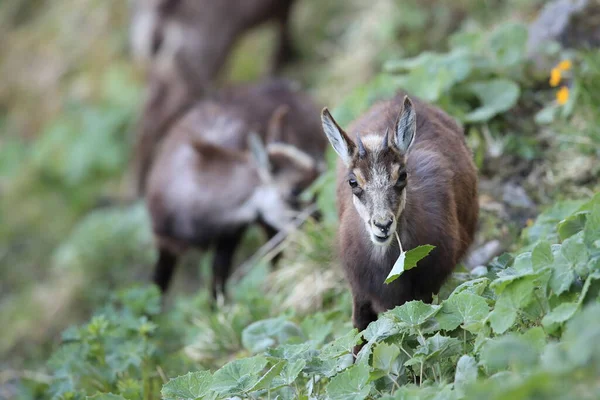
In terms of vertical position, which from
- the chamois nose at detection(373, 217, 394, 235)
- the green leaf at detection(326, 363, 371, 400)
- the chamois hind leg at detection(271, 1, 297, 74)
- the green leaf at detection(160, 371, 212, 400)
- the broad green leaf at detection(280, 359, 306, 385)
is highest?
the chamois hind leg at detection(271, 1, 297, 74)

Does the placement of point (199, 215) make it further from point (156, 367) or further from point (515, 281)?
point (515, 281)

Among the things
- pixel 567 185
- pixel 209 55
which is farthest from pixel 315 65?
pixel 567 185

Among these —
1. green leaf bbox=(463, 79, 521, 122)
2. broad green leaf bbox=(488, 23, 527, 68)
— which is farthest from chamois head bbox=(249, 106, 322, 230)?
broad green leaf bbox=(488, 23, 527, 68)

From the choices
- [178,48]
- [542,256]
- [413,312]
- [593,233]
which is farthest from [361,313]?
[178,48]

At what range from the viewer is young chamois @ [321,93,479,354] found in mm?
3383

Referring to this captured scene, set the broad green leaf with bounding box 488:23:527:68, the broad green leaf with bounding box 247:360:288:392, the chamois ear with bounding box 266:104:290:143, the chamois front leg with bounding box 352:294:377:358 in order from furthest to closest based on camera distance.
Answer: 1. the chamois ear with bounding box 266:104:290:143
2. the broad green leaf with bounding box 488:23:527:68
3. the chamois front leg with bounding box 352:294:377:358
4. the broad green leaf with bounding box 247:360:288:392

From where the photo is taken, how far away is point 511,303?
3.10m

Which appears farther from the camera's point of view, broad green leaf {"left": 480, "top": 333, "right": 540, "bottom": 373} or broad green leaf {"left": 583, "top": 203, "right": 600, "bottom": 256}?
broad green leaf {"left": 583, "top": 203, "right": 600, "bottom": 256}

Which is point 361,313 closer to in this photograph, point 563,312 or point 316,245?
point 563,312

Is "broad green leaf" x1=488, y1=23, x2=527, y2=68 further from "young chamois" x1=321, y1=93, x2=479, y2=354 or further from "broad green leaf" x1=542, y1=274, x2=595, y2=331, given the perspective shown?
"broad green leaf" x1=542, y1=274, x2=595, y2=331

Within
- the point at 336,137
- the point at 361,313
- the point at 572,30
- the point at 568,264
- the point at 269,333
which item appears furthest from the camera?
the point at 572,30

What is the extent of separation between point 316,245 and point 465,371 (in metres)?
Result: 2.49

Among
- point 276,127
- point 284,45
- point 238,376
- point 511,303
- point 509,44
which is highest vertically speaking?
point 284,45

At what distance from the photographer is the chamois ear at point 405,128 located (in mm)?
3445
